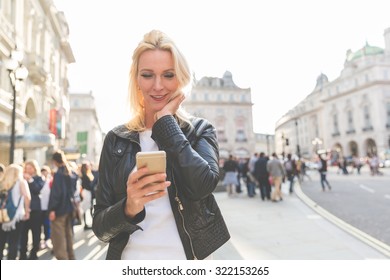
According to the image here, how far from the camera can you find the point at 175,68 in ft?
3.11

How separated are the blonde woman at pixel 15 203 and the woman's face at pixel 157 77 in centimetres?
344

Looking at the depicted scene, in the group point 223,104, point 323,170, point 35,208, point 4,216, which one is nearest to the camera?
point 4,216

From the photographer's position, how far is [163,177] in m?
0.78

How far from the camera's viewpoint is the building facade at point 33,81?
4.38 meters

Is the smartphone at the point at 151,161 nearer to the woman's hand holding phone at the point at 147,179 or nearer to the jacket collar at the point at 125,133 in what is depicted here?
the woman's hand holding phone at the point at 147,179

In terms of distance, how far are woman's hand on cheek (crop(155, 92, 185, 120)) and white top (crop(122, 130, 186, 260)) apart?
0.27 metres

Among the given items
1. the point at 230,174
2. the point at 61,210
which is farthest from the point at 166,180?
the point at 230,174

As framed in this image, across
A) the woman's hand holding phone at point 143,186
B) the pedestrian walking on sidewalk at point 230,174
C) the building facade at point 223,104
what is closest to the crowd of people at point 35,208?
the building facade at point 223,104

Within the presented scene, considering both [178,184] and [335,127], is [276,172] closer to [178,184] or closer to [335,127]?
[178,184]

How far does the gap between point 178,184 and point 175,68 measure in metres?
0.37

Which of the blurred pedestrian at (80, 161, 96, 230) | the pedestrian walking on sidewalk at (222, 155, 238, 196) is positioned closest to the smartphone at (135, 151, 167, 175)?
the blurred pedestrian at (80, 161, 96, 230)
